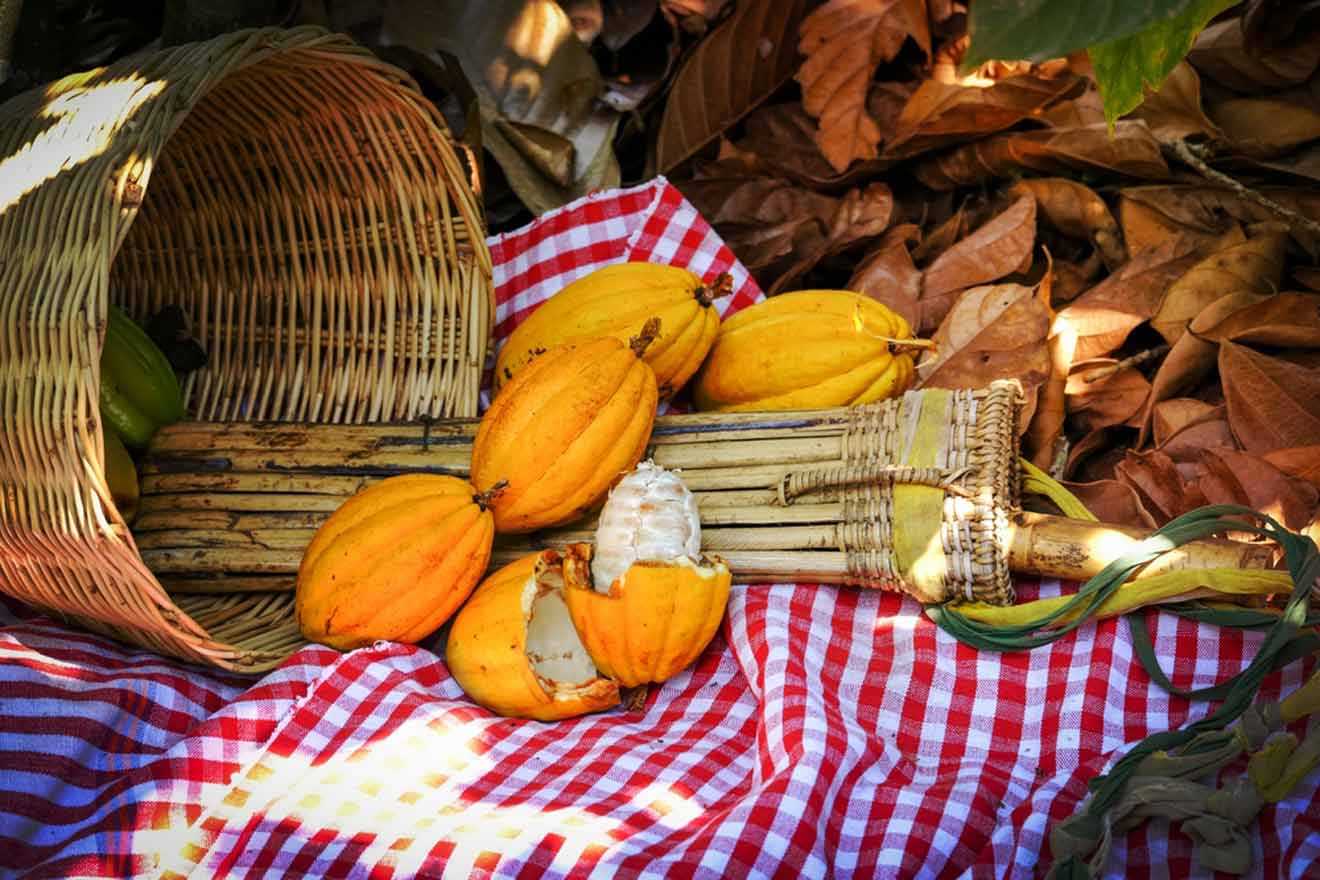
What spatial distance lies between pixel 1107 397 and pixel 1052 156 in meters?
0.48

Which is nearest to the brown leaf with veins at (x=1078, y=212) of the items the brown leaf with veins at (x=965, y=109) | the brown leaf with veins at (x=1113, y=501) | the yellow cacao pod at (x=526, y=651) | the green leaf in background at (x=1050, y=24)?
the brown leaf with veins at (x=965, y=109)

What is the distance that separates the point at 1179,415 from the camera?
1503 mm

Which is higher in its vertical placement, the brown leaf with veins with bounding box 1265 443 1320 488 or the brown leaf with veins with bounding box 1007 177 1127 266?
the brown leaf with veins with bounding box 1007 177 1127 266

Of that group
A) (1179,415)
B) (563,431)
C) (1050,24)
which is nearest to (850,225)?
(1179,415)

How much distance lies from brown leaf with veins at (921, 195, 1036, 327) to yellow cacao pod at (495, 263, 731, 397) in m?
0.38

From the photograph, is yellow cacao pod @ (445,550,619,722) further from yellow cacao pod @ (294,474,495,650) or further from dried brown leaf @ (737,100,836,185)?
dried brown leaf @ (737,100,836,185)

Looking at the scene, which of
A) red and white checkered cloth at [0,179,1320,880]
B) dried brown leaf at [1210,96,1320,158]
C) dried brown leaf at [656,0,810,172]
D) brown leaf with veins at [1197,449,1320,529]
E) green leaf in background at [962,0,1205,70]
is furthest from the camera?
dried brown leaf at [656,0,810,172]

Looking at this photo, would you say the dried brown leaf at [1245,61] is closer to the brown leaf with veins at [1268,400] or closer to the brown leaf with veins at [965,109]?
the brown leaf with veins at [965,109]

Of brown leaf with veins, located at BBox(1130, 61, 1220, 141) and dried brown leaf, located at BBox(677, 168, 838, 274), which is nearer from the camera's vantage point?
brown leaf with veins, located at BBox(1130, 61, 1220, 141)

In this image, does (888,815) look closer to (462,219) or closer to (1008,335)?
(1008,335)

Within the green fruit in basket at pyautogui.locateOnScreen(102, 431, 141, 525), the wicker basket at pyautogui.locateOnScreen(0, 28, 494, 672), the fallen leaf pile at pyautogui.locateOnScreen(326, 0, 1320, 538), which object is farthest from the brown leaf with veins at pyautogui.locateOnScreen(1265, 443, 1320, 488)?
the green fruit in basket at pyautogui.locateOnScreen(102, 431, 141, 525)

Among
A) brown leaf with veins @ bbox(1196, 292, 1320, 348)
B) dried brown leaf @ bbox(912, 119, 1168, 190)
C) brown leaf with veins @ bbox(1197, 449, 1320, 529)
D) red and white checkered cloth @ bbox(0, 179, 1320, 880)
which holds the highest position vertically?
dried brown leaf @ bbox(912, 119, 1168, 190)

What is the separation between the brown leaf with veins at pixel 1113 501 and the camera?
1429mm

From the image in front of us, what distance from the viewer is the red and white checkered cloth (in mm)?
1061
